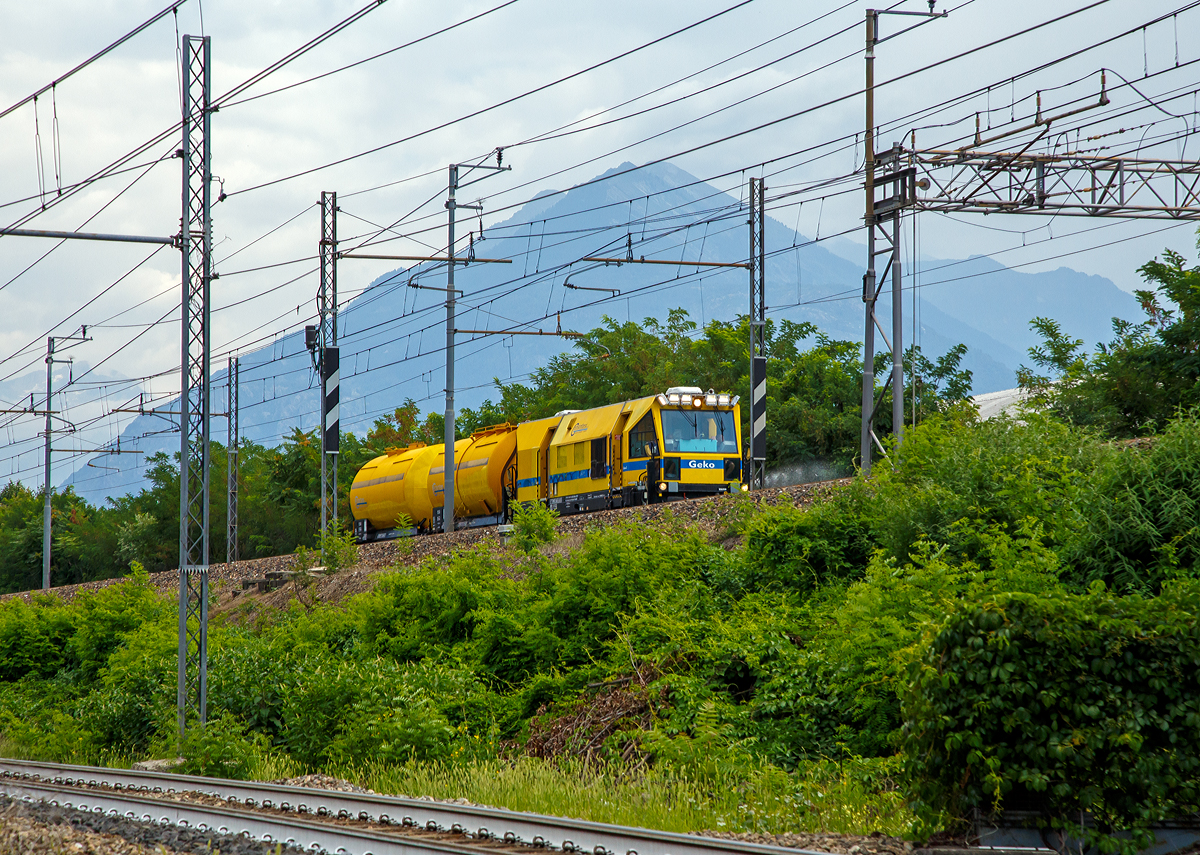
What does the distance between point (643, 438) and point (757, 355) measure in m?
3.56

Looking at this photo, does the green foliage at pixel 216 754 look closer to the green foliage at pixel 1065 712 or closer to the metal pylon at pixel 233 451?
the green foliage at pixel 1065 712

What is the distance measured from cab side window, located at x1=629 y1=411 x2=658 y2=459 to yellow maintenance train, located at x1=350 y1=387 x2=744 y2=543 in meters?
0.03

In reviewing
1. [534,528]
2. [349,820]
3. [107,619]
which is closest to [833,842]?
[349,820]

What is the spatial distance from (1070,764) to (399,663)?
1417 centimetres

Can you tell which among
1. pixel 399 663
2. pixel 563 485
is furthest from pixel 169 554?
pixel 399 663

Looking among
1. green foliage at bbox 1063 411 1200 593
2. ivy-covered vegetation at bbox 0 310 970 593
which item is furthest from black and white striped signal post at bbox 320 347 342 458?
green foliage at bbox 1063 411 1200 593

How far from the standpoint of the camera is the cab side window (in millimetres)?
28578

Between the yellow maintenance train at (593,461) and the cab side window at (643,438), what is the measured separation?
3 centimetres

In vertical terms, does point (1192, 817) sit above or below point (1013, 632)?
below

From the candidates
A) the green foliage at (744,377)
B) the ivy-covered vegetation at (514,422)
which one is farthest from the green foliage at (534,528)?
the ivy-covered vegetation at (514,422)

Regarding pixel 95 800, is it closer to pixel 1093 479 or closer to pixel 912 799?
pixel 912 799

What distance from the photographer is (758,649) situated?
49.1 ft

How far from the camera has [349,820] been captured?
10.9 m

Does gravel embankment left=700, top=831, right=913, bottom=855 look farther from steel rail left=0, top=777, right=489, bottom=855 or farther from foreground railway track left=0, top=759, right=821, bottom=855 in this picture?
steel rail left=0, top=777, right=489, bottom=855
